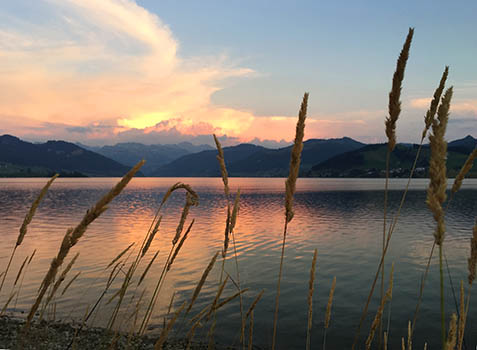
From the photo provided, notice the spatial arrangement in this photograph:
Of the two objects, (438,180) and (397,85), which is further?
(397,85)

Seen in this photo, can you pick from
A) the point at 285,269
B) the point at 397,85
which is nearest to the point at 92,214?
the point at 397,85

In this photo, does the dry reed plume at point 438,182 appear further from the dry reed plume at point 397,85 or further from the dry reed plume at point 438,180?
the dry reed plume at point 397,85

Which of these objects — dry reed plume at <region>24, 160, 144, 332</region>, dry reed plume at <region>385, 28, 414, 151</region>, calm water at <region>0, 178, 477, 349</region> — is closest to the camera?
dry reed plume at <region>24, 160, 144, 332</region>

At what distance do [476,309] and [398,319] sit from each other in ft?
16.5

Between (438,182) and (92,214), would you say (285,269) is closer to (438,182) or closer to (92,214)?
(438,182)

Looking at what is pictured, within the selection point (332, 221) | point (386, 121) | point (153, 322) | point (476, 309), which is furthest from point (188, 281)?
point (332, 221)

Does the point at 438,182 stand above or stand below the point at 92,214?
above

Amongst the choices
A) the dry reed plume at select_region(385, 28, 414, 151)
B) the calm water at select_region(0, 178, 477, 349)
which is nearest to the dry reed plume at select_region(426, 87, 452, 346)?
the dry reed plume at select_region(385, 28, 414, 151)

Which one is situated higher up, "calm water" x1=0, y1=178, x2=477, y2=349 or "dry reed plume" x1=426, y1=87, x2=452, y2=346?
"dry reed plume" x1=426, y1=87, x2=452, y2=346

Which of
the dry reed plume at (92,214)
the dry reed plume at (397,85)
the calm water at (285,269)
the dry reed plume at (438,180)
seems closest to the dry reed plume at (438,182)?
the dry reed plume at (438,180)

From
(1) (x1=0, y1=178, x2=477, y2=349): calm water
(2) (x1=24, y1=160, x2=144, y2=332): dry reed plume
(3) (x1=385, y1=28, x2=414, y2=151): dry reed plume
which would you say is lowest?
(1) (x1=0, y1=178, x2=477, y2=349): calm water

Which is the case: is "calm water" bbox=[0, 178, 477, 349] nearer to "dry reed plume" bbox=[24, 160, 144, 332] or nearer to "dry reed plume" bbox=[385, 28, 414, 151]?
"dry reed plume" bbox=[385, 28, 414, 151]

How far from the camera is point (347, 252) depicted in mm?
→ 37375

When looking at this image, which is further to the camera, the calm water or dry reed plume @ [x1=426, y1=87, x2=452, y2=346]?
the calm water
